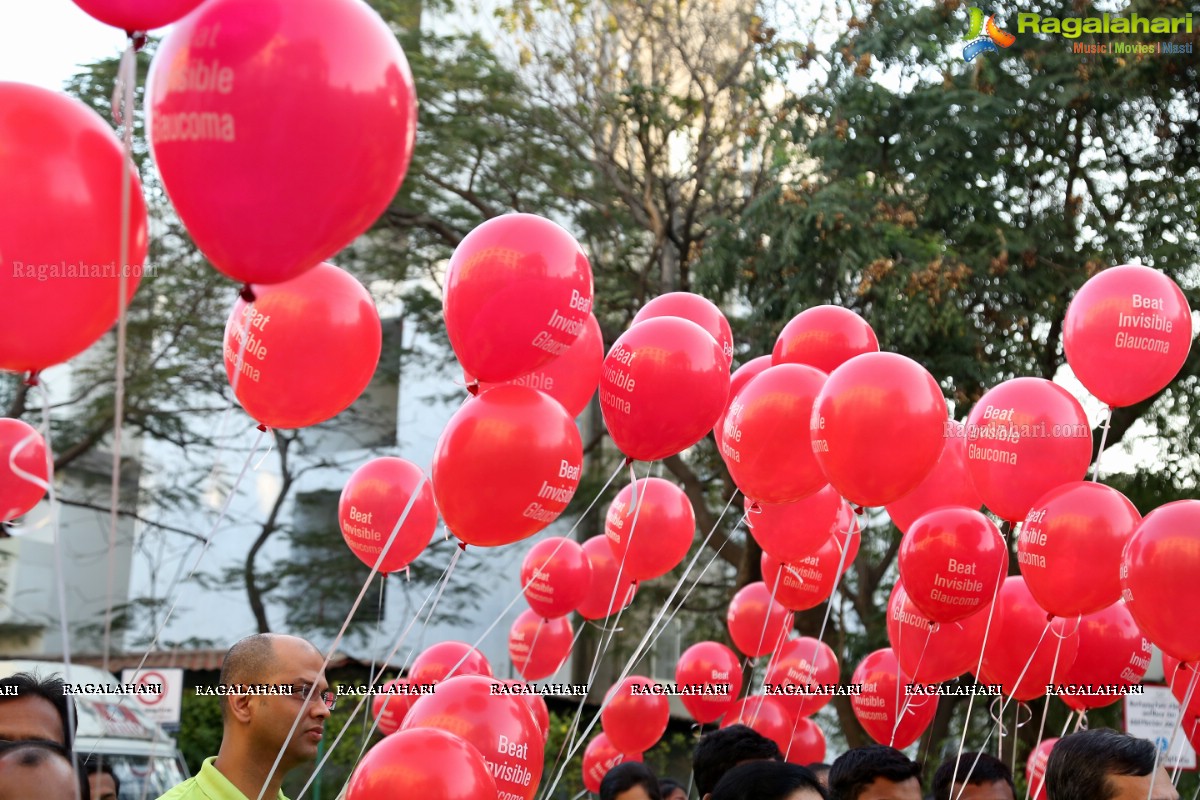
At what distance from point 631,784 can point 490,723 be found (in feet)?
5.16

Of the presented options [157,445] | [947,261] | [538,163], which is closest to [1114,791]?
[947,261]

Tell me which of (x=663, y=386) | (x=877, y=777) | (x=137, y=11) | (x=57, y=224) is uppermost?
(x=137, y=11)

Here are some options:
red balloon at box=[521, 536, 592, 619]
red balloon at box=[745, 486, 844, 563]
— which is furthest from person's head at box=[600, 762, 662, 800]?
red balloon at box=[521, 536, 592, 619]

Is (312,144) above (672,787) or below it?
above

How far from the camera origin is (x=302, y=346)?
4.33m

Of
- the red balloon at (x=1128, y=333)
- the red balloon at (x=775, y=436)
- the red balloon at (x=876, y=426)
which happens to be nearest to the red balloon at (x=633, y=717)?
the red balloon at (x=775, y=436)

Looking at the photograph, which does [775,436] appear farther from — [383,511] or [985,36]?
[985,36]

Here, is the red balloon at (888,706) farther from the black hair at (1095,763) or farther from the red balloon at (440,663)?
the black hair at (1095,763)

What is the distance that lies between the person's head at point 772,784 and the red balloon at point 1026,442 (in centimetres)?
256

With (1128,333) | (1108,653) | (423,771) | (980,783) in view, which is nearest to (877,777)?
(980,783)

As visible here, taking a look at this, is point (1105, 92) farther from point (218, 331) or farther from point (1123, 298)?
point (218, 331)

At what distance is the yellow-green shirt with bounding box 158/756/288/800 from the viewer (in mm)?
3234

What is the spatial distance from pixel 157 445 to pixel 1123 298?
14448mm

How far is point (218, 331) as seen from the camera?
14.3 m
